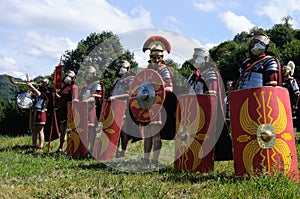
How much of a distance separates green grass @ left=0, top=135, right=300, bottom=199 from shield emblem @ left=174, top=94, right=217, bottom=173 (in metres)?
0.18

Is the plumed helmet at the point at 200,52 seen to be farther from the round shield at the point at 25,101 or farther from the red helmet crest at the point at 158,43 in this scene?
the round shield at the point at 25,101

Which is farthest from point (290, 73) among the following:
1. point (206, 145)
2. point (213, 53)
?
point (213, 53)

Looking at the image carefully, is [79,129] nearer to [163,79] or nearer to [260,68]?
[163,79]

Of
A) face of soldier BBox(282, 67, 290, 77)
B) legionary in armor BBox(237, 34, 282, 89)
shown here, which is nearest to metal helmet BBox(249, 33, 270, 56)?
legionary in armor BBox(237, 34, 282, 89)

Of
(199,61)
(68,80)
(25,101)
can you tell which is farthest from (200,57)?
(25,101)

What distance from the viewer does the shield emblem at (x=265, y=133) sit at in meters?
4.46

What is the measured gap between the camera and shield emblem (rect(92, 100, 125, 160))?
7.00 meters

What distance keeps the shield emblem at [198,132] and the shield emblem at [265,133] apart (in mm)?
756

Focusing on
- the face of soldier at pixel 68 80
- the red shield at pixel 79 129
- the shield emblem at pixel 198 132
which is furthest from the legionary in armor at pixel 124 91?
the shield emblem at pixel 198 132

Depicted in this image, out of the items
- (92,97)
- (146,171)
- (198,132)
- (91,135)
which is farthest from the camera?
(92,97)

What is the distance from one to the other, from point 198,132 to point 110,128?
2108 millimetres

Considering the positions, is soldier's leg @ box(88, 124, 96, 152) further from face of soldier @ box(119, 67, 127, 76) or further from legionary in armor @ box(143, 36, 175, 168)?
legionary in armor @ box(143, 36, 175, 168)

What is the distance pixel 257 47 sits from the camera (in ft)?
16.8

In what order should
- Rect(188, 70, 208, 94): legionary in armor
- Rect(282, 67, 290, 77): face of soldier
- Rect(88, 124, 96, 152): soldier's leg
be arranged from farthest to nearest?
Rect(282, 67, 290, 77): face of soldier, Rect(88, 124, 96, 152): soldier's leg, Rect(188, 70, 208, 94): legionary in armor
